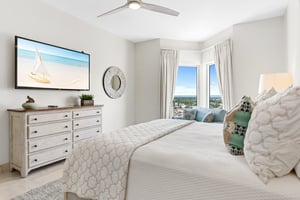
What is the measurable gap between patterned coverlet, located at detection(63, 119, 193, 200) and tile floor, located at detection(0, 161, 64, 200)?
105 centimetres

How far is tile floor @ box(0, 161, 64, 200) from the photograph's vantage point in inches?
86.7

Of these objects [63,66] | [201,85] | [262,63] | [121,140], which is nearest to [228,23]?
[262,63]

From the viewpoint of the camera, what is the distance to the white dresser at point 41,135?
2.60 metres

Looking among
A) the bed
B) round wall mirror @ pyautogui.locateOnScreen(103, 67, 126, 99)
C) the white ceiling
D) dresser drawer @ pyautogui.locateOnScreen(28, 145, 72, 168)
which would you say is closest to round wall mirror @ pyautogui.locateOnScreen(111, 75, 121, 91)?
round wall mirror @ pyautogui.locateOnScreen(103, 67, 126, 99)

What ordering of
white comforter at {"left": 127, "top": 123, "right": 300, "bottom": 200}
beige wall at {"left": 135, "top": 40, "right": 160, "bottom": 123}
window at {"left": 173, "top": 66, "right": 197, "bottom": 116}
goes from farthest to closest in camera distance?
window at {"left": 173, "top": 66, "right": 197, "bottom": 116}
beige wall at {"left": 135, "top": 40, "right": 160, "bottom": 123}
white comforter at {"left": 127, "top": 123, "right": 300, "bottom": 200}

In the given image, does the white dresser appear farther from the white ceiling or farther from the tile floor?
the white ceiling

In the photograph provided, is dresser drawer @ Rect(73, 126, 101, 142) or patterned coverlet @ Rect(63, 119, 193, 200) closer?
patterned coverlet @ Rect(63, 119, 193, 200)

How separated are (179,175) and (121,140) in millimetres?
602

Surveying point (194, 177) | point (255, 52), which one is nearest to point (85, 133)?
point (194, 177)

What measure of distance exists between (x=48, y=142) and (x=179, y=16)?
309 cm

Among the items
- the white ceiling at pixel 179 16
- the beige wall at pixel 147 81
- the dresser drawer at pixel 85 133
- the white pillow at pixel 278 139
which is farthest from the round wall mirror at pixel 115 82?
the white pillow at pixel 278 139

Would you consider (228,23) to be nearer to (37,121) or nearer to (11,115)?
(37,121)

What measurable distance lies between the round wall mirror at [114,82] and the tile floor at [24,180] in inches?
83.3

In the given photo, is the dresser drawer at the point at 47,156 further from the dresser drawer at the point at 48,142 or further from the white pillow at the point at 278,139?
the white pillow at the point at 278,139
